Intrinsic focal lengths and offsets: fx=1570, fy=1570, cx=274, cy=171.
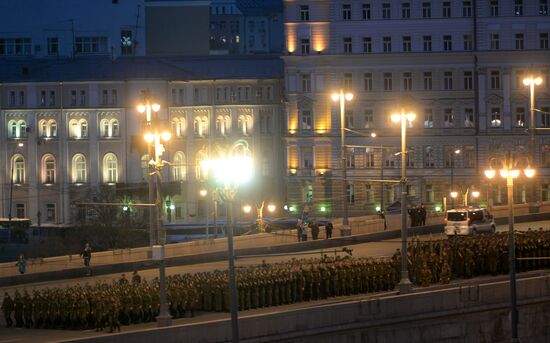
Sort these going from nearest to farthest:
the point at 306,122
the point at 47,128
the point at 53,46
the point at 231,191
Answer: the point at 231,191
the point at 306,122
the point at 47,128
the point at 53,46

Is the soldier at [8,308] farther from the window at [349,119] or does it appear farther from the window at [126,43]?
the window at [126,43]

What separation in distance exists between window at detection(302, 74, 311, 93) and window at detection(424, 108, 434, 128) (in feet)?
24.9

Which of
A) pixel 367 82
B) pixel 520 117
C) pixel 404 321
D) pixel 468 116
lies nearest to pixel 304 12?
pixel 367 82

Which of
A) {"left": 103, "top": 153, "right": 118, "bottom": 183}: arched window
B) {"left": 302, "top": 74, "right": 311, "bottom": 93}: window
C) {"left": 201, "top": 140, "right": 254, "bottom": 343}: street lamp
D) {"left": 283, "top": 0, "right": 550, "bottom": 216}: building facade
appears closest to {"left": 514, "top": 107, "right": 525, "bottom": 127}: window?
{"left": 283, "top": 0, "right": 550, "bottom": 216}: building facade

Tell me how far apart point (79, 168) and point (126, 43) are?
500 inches

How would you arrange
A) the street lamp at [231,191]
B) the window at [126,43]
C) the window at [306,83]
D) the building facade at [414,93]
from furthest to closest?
the window at [126,43] < the window at [306,83] < the building facade at [414,93] < the street lamp at [231,191]

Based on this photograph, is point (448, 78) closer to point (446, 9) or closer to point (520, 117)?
point (446, 9)

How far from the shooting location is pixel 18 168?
105750 mm

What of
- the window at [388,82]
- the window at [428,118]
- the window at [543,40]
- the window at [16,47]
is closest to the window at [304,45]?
the window at [388,82]

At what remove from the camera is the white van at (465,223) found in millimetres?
70500

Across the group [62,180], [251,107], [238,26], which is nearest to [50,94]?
[62,180]

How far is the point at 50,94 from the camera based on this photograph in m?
105

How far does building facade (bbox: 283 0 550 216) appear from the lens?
9869cm

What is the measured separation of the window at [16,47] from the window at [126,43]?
6.63 meters
